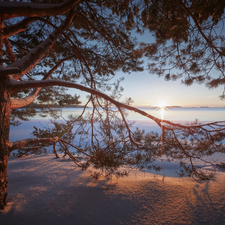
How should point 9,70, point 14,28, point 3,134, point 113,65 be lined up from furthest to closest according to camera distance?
point 113,65 → point 14,28 → point 3,134 → point 9,70

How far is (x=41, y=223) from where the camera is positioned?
141 centimetres

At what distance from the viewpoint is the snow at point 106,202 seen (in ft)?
4.95

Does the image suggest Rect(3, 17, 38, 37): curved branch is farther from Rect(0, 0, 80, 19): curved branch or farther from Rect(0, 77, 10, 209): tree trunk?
Rect(0, 77, 10, 209): tree trunk

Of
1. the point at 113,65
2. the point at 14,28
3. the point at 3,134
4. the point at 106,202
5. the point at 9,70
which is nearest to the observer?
the point at 9,70

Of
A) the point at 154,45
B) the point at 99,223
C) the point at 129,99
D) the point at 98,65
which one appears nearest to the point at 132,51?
the point at 154,45

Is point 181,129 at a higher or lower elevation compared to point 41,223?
higher

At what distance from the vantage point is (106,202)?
178cm

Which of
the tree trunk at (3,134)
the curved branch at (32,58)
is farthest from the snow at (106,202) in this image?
the curved branch at (32,58)

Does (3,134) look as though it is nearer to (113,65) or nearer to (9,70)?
(9,70)

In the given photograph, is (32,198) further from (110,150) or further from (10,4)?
(10,4)

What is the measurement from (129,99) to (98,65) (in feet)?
4.34

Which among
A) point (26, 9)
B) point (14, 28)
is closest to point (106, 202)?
point (26, 9)

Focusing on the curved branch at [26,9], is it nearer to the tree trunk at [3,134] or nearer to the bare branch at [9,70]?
the bare branch at [9,70]

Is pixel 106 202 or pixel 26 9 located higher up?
pixel 26 9
